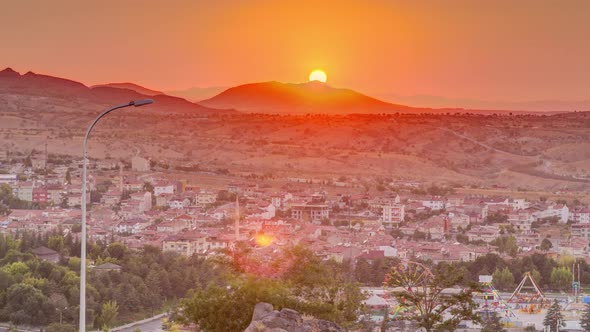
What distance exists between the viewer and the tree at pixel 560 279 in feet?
121

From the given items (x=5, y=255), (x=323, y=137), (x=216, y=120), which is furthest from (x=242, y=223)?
(x=216, y=120)

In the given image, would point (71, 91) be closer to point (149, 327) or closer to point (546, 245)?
point (546, 245)

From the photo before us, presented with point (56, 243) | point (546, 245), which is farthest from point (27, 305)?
point (546, 245)

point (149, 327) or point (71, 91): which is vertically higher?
point (71, 91)

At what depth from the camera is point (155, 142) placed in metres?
89.8

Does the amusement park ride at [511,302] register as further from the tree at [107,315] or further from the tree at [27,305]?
the tree at [27,305]

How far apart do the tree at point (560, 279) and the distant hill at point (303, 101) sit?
88312mm

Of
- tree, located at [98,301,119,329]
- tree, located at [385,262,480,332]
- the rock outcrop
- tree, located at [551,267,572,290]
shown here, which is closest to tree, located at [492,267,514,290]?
tree, located at [551,267,572,290]

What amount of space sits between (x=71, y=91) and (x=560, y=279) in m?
89.0

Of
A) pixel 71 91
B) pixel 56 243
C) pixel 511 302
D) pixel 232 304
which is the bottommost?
pixel 511 302

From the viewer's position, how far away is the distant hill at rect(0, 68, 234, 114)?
110625 millimetres

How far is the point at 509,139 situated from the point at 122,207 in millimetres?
47404

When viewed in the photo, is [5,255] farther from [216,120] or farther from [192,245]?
[216,120]

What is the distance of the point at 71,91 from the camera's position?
117 m
